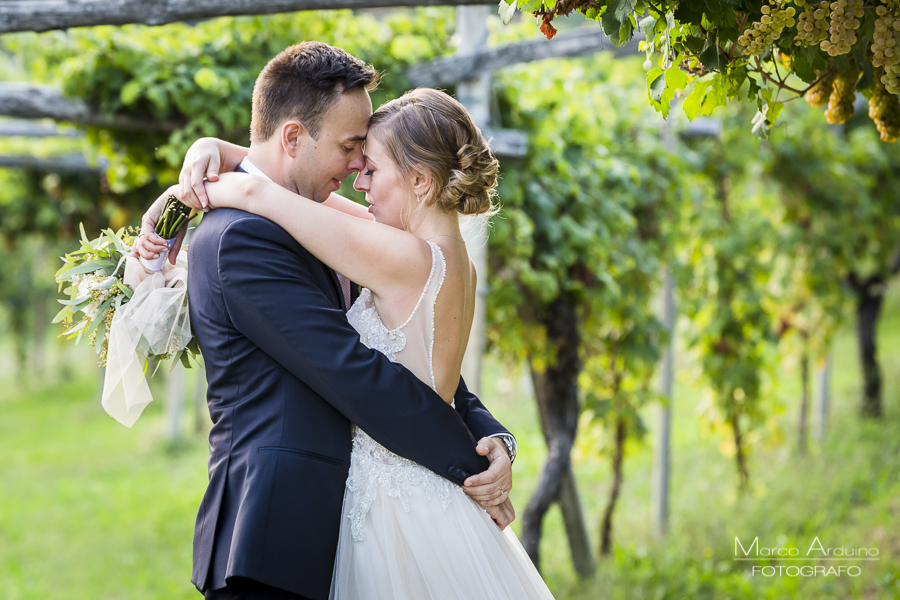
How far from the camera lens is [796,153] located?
5.84 m

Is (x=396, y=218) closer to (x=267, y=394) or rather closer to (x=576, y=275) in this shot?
(x=267, y=394)

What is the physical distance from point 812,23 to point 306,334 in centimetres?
124

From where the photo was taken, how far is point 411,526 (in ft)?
5.82

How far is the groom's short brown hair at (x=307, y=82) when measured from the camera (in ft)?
5.99

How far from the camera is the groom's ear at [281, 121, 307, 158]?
1842mm

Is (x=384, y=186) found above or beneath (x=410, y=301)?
above

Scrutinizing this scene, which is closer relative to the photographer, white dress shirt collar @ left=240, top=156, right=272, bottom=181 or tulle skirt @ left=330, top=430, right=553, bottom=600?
tulle skirt @ left=330, top=430, right=553, bottom=600

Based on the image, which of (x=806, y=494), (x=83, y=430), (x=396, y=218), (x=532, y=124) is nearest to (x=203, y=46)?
(x=532, y=124)

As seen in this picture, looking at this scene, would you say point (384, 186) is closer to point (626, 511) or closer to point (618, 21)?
point (618, 21)

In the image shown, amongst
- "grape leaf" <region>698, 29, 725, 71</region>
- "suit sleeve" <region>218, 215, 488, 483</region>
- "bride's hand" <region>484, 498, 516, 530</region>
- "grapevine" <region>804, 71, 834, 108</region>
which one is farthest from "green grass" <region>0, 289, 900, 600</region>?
"grape leaf" <region>698, 29, 725, 71</region>

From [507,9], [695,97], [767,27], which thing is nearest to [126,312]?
[507,9]

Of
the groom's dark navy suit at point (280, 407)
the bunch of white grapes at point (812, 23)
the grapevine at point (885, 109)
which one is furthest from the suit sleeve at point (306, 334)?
the grapevine at point (885, 109)

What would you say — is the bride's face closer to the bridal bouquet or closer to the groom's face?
the groom's face

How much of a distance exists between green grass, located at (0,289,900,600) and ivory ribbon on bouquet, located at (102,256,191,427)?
8.71 feet
